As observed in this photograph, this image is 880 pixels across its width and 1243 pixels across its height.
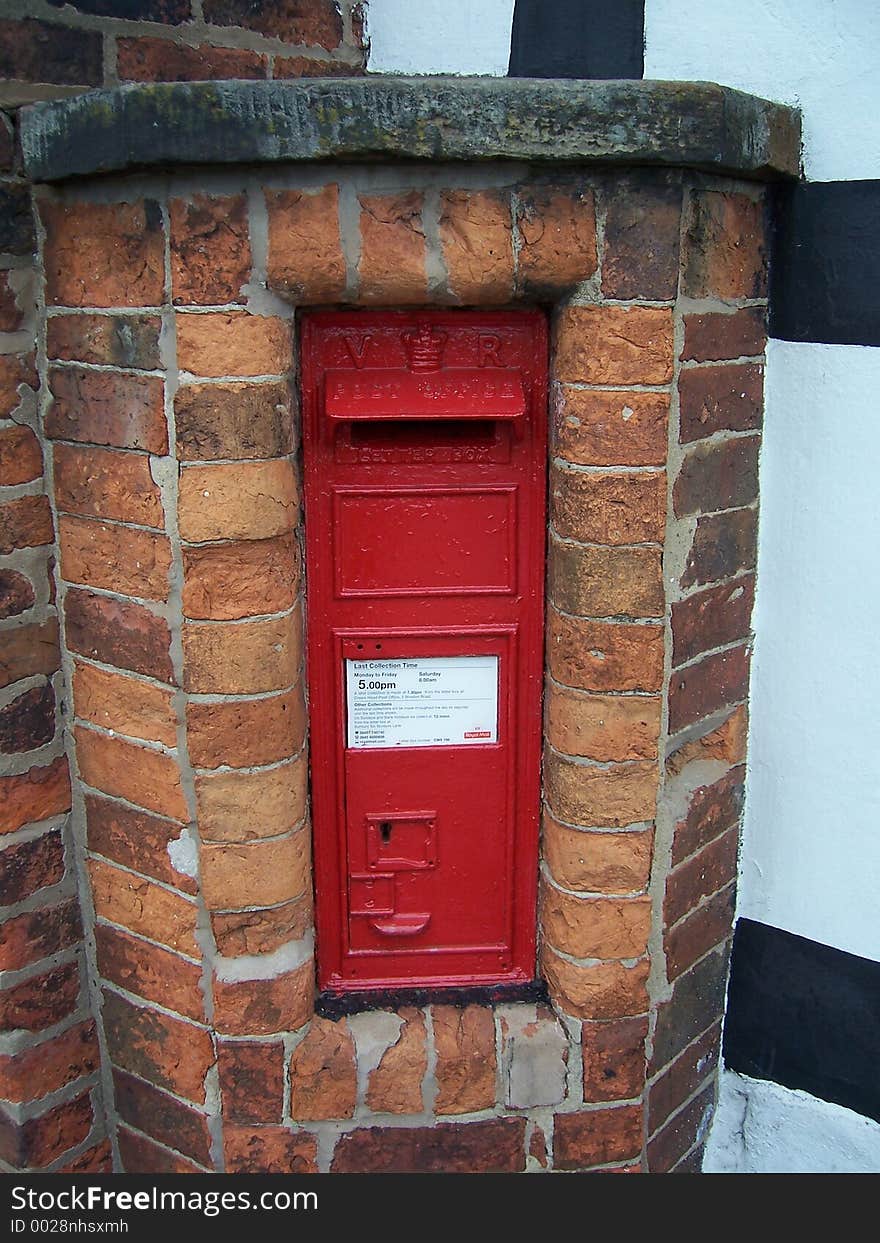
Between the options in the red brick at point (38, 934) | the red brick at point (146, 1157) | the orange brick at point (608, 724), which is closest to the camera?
the orange brick at point (608, 724)

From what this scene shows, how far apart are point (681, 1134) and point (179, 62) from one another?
216 cm

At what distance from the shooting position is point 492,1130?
1936 mm

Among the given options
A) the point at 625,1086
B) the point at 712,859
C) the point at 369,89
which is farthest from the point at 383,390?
the point at 625,1086

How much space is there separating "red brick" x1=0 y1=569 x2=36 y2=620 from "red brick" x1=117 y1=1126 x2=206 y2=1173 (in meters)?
1.04

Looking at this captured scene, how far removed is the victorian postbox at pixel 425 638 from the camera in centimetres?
166

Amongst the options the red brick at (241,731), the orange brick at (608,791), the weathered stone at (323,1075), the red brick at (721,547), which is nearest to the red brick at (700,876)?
the orange brick at (608,791)

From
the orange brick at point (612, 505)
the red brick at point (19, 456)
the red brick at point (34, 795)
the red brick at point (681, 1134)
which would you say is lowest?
the red brick at point (681, 1134)

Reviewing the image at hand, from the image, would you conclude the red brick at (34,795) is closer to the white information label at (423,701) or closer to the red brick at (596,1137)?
the white information label at (423,701)

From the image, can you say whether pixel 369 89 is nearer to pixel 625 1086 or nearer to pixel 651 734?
pixel 651 734

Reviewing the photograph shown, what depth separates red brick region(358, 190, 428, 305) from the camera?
1526 millimetres

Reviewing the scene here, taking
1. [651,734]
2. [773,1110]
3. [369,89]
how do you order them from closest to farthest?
1. [369,89]
2. [651,734]
3. [773,1110]

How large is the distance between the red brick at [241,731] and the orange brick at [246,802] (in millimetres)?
26

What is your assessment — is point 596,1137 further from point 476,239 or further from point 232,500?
point 476,239

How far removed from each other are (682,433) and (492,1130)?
130 centimetres
